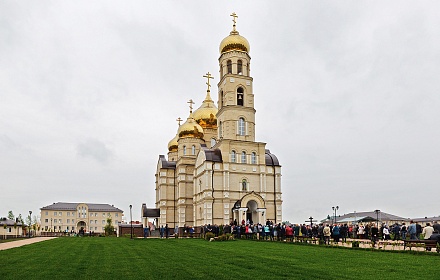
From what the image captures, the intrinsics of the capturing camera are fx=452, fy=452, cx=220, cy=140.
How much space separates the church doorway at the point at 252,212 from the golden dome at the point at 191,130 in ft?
47.7

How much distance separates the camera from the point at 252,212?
4247 cm

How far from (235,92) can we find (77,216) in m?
63.6

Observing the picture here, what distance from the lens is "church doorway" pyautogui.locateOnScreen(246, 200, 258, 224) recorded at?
138ft

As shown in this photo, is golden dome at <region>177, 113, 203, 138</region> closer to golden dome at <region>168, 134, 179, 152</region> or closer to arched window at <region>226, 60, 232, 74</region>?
golden dome at <region>168, 134, 179, 152</region>

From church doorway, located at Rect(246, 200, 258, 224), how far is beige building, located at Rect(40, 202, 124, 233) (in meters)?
57.0

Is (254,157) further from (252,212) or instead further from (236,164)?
(252,212)

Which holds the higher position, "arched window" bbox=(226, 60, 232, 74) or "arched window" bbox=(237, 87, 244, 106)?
"arched window" bbox=(226, 60, 232, 74)

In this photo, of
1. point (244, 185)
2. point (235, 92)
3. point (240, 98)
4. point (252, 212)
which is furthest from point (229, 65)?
point (252, 212)

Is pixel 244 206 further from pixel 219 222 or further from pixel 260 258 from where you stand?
pixel 260 258

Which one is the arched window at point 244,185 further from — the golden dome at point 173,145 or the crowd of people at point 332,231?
the golden dome at point 173,145

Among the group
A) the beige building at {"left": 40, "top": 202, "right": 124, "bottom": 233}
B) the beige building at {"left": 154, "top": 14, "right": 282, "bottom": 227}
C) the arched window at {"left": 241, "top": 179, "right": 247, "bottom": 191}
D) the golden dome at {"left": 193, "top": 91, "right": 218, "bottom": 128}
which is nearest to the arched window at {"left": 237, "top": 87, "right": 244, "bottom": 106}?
the beige building at {"left": 154, "top": 14, "right": 282, "bottom": 227}

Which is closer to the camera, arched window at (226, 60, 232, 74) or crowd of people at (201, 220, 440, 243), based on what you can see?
crowd of people at (201, 220, 440, 243)

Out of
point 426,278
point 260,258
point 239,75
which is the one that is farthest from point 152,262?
point 239,75

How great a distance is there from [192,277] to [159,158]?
49482 mm
